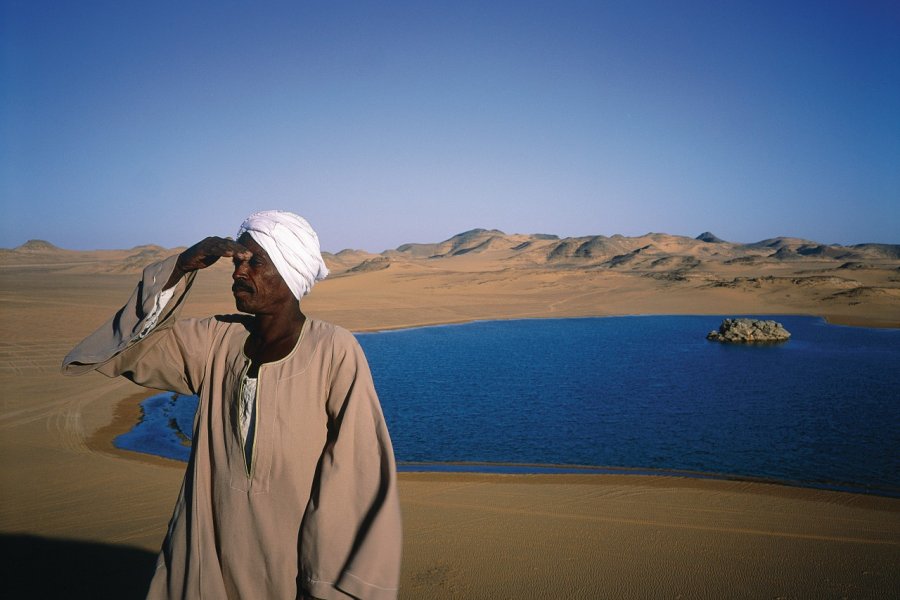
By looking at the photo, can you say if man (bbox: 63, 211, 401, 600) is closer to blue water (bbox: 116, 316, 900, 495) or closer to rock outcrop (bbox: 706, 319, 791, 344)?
blue water (bbox: 116, 316, 900, 495)

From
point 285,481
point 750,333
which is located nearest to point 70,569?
point 285,481

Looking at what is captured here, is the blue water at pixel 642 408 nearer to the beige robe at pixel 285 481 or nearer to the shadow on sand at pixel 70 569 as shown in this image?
the shadow on sand at pixel 70 569

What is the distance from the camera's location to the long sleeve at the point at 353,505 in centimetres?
181

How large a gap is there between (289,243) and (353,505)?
0.86 meters

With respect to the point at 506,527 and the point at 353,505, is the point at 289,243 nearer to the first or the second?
the point at 353,505

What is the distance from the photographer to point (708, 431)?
1289 cm

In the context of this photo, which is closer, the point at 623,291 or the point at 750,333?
the point at 750,333

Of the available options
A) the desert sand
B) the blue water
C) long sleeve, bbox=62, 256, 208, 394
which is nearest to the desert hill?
the blue water

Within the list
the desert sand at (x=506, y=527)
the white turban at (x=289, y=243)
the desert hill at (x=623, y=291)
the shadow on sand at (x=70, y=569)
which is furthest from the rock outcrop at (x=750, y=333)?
the white turban at (x=289, y=243)

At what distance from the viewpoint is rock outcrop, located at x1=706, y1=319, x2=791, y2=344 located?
1024 inches

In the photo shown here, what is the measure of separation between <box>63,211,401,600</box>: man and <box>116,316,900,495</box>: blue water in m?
8.90

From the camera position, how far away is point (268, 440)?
6.34ft

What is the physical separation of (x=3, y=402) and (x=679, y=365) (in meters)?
18.4

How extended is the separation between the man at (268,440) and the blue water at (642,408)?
29.2 feet
